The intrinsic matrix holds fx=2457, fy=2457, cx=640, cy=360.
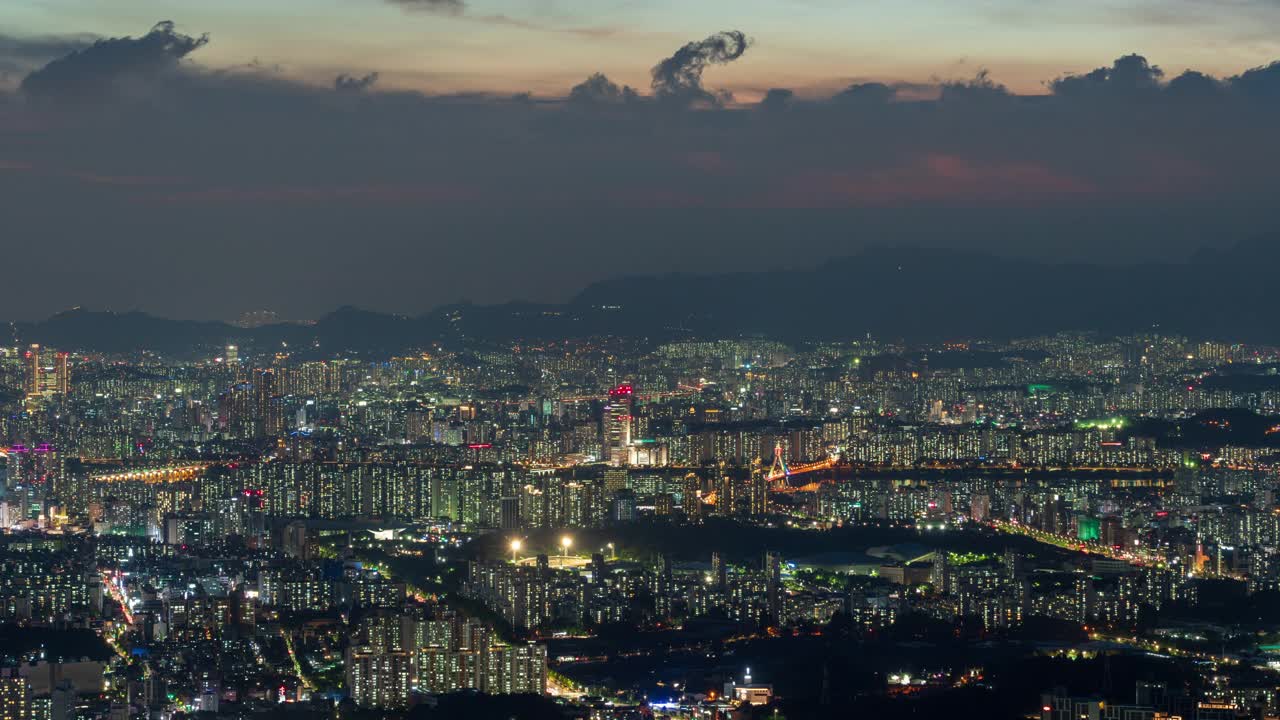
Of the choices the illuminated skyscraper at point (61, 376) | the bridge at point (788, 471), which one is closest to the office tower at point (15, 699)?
the bridge at point (788, 471)

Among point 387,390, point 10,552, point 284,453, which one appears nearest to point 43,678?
point 10,552

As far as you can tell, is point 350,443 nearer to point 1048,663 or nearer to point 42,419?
Answer: point 42,419

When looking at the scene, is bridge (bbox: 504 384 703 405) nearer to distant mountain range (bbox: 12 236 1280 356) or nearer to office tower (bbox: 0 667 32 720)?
distant mountain range (bbox: 12 236 1280 356)

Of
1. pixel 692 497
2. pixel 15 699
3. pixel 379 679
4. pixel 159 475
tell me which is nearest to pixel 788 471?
pixel 692 497

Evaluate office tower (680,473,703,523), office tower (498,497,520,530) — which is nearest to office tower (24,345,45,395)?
office tower (680,473,703,523)

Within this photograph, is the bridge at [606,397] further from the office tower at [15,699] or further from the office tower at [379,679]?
the office tower at [15,699]

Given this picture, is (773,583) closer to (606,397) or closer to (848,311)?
(606,397)
